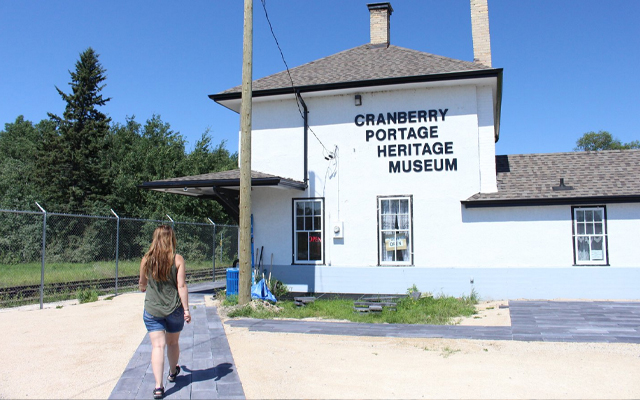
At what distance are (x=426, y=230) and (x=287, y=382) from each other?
798cm

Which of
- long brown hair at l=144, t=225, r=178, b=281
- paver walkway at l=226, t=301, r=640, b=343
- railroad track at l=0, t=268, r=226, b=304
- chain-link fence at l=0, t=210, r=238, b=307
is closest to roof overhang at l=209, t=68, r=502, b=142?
chain-link fence at l=0, t=210, r=238, b=307

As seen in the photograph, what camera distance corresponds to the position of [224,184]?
12.6 metres

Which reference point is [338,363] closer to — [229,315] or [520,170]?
[229,315]

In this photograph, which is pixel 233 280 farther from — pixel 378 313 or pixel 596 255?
pixel 596 255

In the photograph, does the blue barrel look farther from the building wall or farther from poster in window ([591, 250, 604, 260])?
poster in window ([591, 250, 604, 260])

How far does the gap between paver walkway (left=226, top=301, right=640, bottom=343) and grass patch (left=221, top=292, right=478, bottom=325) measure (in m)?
0.48

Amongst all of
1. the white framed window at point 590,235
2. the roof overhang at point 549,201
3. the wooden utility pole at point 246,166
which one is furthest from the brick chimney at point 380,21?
the white framed window at point 590,235

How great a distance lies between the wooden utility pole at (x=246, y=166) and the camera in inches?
427

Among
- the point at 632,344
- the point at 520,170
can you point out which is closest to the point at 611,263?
the point at 520,170

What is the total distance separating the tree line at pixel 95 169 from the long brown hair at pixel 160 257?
75.2ft

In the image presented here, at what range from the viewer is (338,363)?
6.77 m

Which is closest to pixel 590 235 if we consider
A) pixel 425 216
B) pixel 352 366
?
pixel 425 216

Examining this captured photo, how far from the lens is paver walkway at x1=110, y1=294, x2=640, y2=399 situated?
5797 millimetres

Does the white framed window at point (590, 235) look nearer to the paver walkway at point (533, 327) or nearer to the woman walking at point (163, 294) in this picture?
the paver walkway at point (533, 327)
